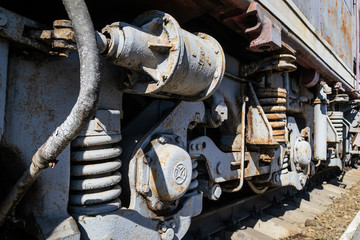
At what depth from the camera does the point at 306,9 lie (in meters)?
2.85

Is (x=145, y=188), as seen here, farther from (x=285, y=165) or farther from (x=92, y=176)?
(x=285, y=165)

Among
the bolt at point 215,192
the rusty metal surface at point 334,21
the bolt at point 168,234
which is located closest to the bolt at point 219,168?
the bolt at point 215,192

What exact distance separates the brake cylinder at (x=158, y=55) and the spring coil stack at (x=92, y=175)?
327 mm

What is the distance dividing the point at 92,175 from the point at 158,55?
63 centimetres

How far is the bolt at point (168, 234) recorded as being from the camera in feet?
5.10

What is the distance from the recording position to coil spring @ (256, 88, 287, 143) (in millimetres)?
2652

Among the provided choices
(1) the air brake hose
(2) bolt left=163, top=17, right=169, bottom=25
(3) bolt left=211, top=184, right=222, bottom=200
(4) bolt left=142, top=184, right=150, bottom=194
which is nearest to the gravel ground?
(3) bolt left=211, top=184, right=222, bottom=200

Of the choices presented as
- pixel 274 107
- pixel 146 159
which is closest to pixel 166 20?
pixel 146 159

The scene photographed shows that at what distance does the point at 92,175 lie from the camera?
4.25 feet

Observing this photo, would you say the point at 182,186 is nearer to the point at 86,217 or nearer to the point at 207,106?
the point at 86,217

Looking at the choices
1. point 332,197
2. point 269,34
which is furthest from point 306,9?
point 332,197

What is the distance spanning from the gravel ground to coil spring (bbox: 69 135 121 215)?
95.7 inches

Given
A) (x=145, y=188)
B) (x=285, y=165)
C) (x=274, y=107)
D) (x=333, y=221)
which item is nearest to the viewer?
(x=145, y=188)

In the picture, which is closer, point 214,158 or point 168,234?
point 168,234
